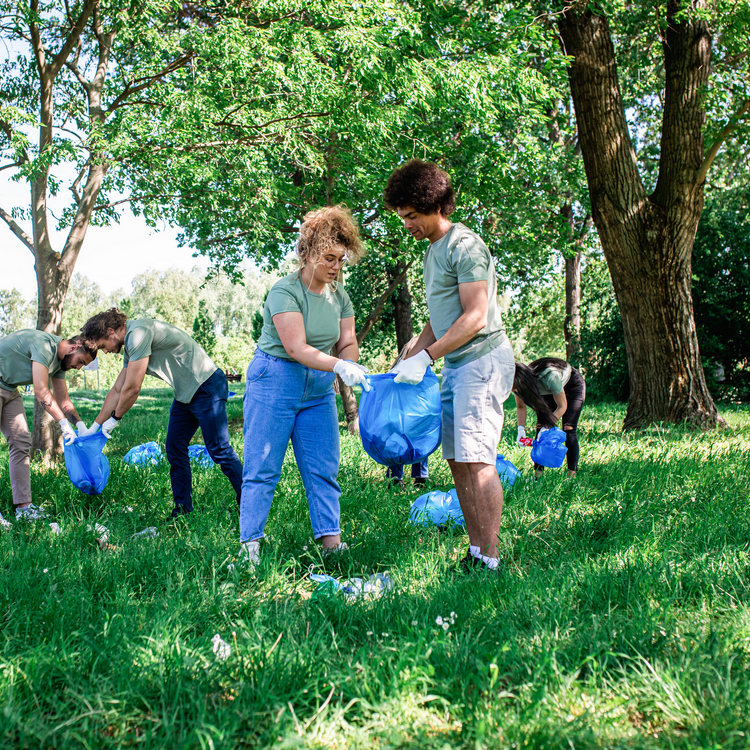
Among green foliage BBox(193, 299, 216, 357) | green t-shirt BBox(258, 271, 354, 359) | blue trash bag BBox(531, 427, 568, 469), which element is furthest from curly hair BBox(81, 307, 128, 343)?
green foliage BBox(193, 299, 216, 357)

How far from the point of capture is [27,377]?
4172 millimetres

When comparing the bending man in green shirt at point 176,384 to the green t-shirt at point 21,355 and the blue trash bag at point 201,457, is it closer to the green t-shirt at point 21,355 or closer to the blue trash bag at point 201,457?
the green t-shirt at point 21,355

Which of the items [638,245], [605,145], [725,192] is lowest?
[638,245]

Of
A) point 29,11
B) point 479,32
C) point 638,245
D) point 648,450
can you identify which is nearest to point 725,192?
point 638,245

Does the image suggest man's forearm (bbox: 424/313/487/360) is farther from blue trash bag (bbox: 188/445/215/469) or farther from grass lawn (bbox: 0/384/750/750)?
blue trash bag (bbox: 188/445/215/469)

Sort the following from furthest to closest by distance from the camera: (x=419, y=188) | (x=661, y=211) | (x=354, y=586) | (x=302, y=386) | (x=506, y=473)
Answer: (x=661, y=211) → (x=506, y=473) → (x=302, y=386) → (x=419, y=188) → (x=354, y=586)

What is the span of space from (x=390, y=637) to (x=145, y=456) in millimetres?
4460

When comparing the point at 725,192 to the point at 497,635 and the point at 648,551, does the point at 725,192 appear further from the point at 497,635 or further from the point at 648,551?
the point at 497,635

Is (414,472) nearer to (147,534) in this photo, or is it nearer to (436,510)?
(436,510)

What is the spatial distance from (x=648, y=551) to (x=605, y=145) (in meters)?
6.18

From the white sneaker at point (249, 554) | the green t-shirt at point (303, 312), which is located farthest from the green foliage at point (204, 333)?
the white sneaker at point (249, 554)

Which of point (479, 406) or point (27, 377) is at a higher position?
point (27, 377)

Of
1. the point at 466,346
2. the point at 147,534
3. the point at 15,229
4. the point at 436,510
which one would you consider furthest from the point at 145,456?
the point at 466,346

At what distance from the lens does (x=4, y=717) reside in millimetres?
1634
